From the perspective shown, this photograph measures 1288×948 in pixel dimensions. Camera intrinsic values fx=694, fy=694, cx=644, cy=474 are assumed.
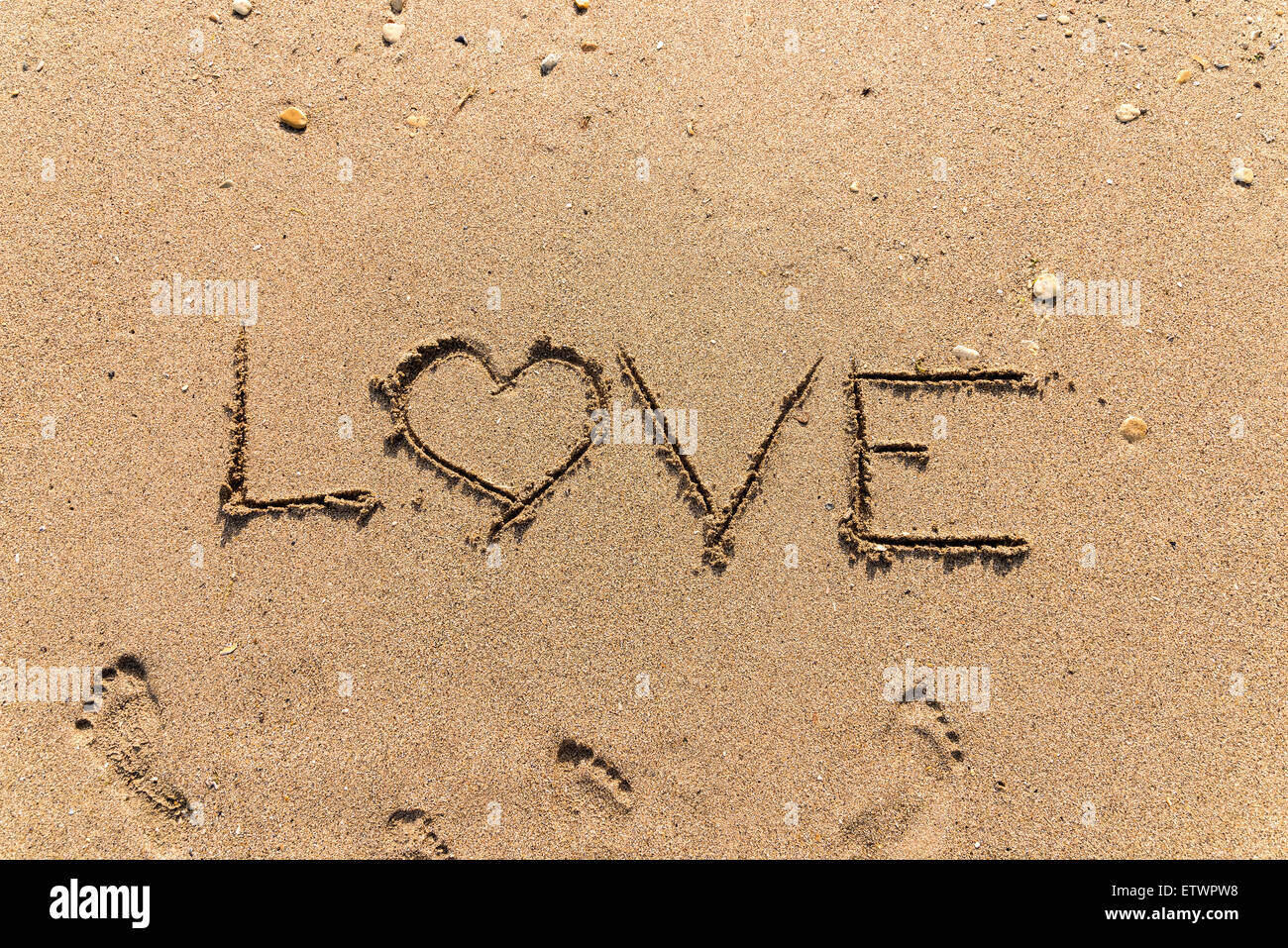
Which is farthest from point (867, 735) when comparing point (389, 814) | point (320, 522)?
point (320, 522)

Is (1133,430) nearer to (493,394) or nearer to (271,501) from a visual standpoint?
(493,394)

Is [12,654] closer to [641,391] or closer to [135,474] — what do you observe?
[135,474]

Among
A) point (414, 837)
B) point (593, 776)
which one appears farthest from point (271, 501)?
point (593, 776)

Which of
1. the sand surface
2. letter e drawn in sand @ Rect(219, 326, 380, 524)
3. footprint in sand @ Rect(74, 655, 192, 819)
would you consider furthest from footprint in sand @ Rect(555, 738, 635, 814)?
footprint in sand @ Rect(74, 655, 192, 819)

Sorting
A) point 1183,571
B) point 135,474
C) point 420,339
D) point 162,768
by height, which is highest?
point 420,339

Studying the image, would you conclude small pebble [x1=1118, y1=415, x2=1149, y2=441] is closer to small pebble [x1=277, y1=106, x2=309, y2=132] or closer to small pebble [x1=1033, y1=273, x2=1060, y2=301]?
small pebble [x1=1033, y1=273, x2=1060, y2=301]
